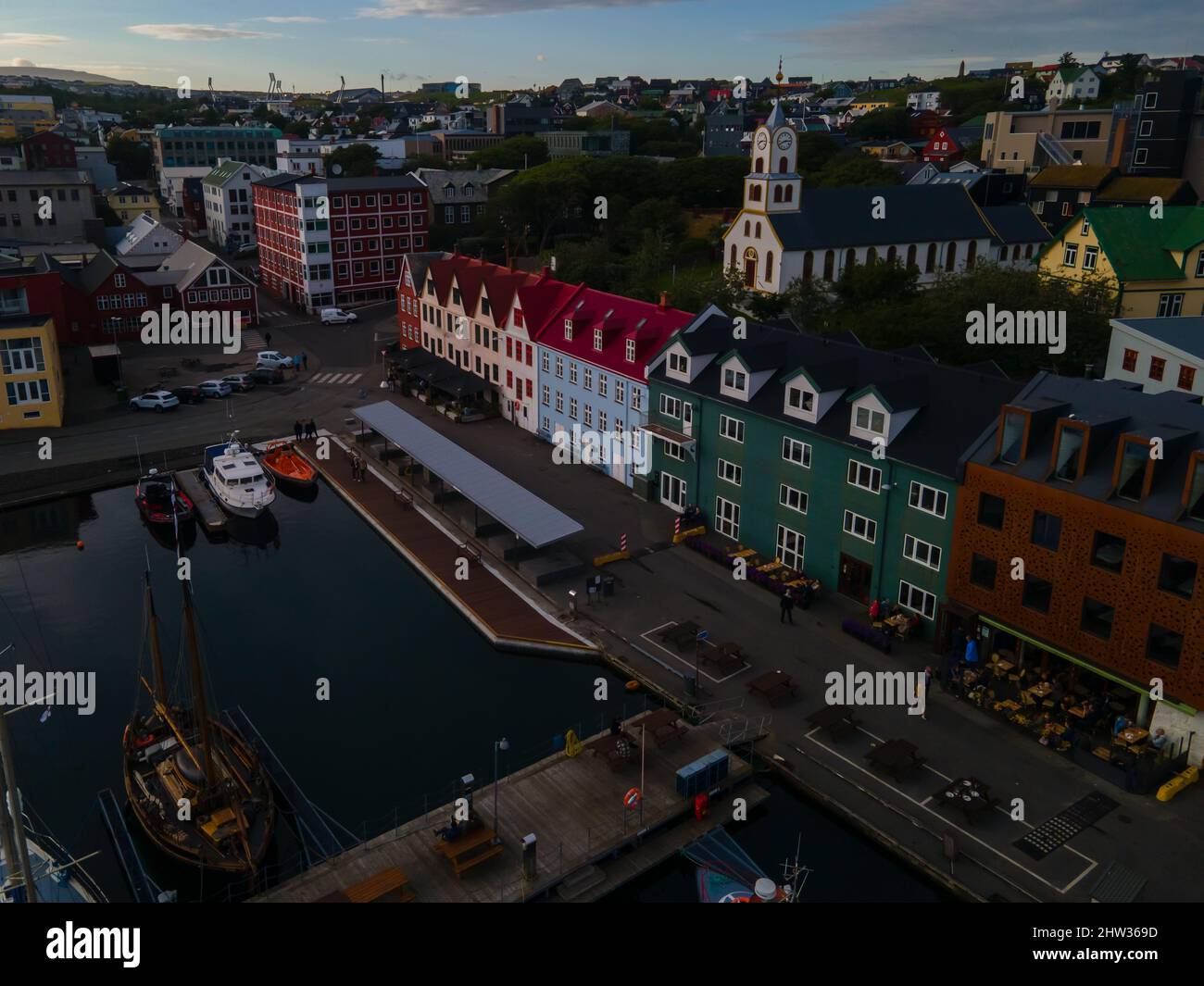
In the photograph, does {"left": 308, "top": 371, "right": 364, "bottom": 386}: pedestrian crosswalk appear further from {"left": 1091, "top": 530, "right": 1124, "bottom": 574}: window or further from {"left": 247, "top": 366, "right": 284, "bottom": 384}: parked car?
{"left": 1091, "top": 530, "right": 1124, "bottom": 574}: window

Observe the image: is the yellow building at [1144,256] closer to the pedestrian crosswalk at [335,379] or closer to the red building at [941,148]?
the pedestrian crosswalk at [335,379]

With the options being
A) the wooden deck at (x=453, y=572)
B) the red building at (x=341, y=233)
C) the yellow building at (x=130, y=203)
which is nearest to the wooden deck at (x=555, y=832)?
the wooden deck at (x=453, y=572)

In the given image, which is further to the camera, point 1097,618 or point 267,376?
point 267,376

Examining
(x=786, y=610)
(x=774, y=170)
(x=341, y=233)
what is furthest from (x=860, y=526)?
(x=341, y=233)

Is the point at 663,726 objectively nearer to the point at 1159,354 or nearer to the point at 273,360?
the point at 1159,354

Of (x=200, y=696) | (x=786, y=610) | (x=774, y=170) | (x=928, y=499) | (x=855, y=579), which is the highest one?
(x=774, y=170)

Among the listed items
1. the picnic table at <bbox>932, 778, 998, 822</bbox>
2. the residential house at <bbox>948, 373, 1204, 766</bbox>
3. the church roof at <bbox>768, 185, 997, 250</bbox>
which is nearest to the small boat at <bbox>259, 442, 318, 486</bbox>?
the residential house at <bbox>948, 373, 1204, 766</bbox>
